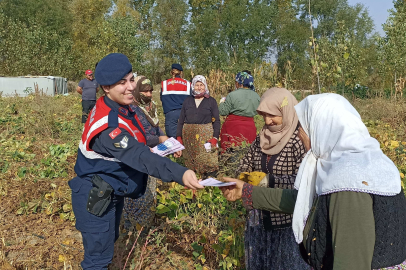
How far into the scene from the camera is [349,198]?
4.31 ft

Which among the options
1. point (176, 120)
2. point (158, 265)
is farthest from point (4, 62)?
point (158, 265)

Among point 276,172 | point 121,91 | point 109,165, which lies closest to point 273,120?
point 276,172

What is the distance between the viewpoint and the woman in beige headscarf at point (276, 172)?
2461 mm

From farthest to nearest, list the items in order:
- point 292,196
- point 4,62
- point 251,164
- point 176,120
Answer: point 4,62, point 176,120, point 251,164, point 292,196

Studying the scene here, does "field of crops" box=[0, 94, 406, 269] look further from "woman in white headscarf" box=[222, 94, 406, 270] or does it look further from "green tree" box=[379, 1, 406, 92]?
"green tree" box=[379, 1, 406, 92]

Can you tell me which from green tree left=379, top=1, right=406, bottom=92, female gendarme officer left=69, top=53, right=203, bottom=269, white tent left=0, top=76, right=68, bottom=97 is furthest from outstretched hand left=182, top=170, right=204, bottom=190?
white tent left=0, top=76, right=68, bottom=97

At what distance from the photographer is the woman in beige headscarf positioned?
2461 millimetres

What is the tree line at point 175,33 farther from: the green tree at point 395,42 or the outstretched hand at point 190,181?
the outstretched hand at point 190,181

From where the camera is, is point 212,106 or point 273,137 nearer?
point 273,137

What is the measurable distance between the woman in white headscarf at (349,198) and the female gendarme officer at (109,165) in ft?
2.76

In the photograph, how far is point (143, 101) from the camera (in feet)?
14.3

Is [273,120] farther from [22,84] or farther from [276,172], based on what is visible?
[22,84]

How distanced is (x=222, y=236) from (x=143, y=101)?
199 centimetres

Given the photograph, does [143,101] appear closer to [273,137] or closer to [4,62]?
[273,137]
